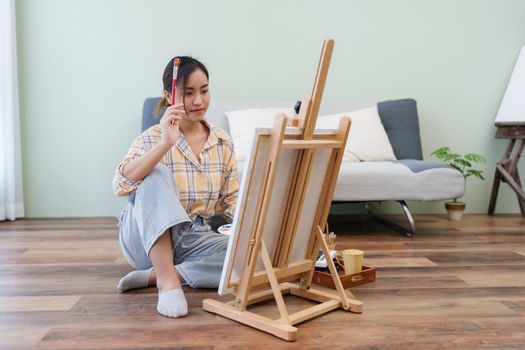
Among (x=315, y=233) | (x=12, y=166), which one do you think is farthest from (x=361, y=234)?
(x=12, y=166)

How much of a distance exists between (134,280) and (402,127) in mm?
2139

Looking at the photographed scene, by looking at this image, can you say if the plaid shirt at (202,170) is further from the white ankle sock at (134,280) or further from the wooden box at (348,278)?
the wooden box at (348,278)

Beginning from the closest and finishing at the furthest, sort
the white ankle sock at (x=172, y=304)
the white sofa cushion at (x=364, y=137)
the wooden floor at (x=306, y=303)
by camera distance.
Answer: the wooden floor at (x=306, y=303) < the white ankle sock at (x=172, y=304) < the white sofa cushion at (x=364, y=137)

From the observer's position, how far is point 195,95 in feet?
5.56

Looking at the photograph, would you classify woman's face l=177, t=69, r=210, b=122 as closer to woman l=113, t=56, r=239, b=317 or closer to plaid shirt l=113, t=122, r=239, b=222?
woman l=113, t=56, r=239, b=317

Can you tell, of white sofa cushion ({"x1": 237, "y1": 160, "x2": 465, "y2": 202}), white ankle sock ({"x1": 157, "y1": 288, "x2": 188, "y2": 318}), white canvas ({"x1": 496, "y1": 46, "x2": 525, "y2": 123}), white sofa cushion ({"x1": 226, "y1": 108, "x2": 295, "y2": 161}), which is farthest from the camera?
white canvas ({"x1": 496, "y1": 46, "x2": 525, "y2": 123})

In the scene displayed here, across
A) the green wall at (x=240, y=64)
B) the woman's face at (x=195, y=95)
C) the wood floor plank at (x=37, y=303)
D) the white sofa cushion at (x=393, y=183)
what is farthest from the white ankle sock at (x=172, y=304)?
the green wall at (x=240, y=64)

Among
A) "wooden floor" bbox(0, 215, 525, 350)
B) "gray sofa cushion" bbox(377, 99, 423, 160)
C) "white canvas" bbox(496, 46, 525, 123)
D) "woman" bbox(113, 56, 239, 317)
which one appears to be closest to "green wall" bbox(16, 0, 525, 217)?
"white canvas" bbox(496, 46, 525, 123)

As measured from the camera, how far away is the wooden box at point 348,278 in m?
1.82

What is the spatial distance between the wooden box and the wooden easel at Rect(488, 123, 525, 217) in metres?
1.92

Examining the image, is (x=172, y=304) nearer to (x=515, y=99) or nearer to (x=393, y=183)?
(x=393, y=183)

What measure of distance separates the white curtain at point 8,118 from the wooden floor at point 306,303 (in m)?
0.62

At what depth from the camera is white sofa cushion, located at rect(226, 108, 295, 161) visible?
3.01 meters

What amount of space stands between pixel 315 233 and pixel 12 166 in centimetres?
232
